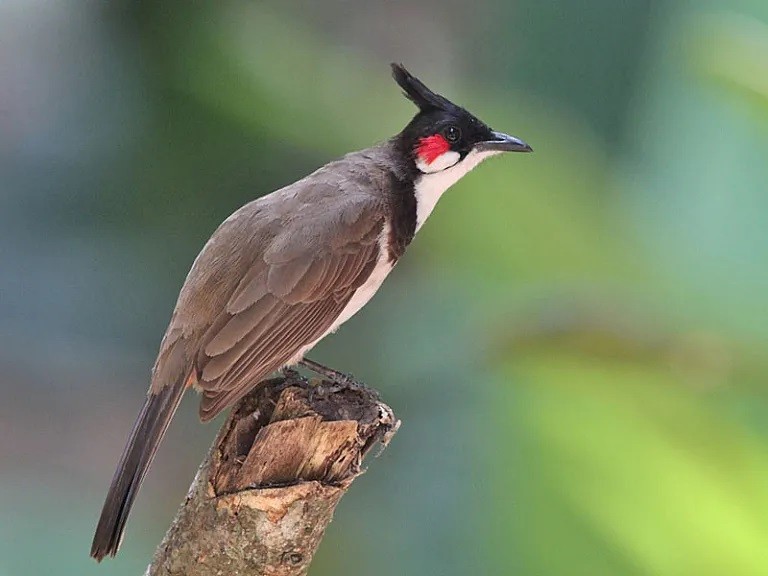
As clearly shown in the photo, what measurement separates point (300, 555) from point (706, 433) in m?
0.91

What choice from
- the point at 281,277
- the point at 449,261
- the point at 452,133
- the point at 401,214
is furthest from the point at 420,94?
the point at 449,261

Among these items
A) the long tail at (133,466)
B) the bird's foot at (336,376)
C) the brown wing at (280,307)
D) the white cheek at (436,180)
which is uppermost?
the white cheek at (436,180)

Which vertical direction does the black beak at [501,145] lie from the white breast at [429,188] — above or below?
above

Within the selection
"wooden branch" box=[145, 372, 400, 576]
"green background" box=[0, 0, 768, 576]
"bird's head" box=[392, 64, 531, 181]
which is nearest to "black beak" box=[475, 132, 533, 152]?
"bird's head" box=[392, 64, 531, 181]

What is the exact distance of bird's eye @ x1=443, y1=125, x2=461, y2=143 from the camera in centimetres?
175

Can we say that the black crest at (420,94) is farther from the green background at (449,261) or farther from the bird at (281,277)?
the green background at (449,261)

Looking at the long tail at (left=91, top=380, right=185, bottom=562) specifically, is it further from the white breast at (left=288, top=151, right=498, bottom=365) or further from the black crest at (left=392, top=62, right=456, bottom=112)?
the black crest at (left=392, top=62, right=456, bottom=112)

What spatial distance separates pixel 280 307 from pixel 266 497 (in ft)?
1.30

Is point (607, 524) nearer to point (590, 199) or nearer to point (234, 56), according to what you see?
point (590, 199)

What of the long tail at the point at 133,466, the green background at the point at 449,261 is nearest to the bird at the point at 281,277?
the long tail at the point at 133,466

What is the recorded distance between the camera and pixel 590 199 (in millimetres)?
2359

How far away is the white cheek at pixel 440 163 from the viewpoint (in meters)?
1.76

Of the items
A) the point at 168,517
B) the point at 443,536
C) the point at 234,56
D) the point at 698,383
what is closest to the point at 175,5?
the point at 234,56

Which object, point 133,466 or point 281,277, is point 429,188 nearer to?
point 281,277
